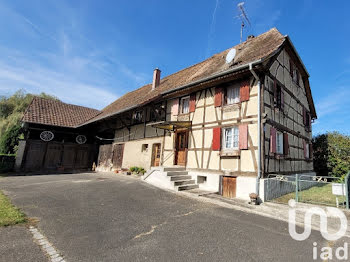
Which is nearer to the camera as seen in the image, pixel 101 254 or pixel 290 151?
pixel 101 254

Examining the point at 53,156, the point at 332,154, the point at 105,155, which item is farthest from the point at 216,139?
the point at 53,156

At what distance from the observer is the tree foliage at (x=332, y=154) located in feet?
41.1

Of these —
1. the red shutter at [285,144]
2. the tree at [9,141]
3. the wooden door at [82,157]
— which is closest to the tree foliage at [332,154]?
the red shutter at [285,144]

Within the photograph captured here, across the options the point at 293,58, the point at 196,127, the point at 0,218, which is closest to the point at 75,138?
the point at 196,127

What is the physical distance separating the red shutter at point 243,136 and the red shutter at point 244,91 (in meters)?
1.17

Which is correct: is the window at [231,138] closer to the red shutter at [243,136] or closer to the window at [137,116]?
the red shutter at [243,136]

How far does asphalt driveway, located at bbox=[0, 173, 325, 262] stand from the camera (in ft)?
10.2

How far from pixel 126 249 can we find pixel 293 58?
42.2 ft

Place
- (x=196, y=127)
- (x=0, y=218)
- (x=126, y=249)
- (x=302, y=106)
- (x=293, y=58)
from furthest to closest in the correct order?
1. (x=302, y=106)
2. (x=293, y=58)
3. (x=196, y=127)
4. (x=0, y=218)
5. (x=126, y=249)

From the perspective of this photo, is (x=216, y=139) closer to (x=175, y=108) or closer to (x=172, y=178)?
(x=172, y=178)

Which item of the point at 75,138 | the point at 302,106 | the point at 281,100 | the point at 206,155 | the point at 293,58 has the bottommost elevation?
the point at 206,155

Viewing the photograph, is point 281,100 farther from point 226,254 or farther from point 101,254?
point 101,254

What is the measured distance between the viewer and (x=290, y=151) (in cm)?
977

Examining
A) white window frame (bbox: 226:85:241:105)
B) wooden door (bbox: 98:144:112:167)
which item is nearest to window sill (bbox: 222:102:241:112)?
white window frame (bbox: 226:85:241:105)
